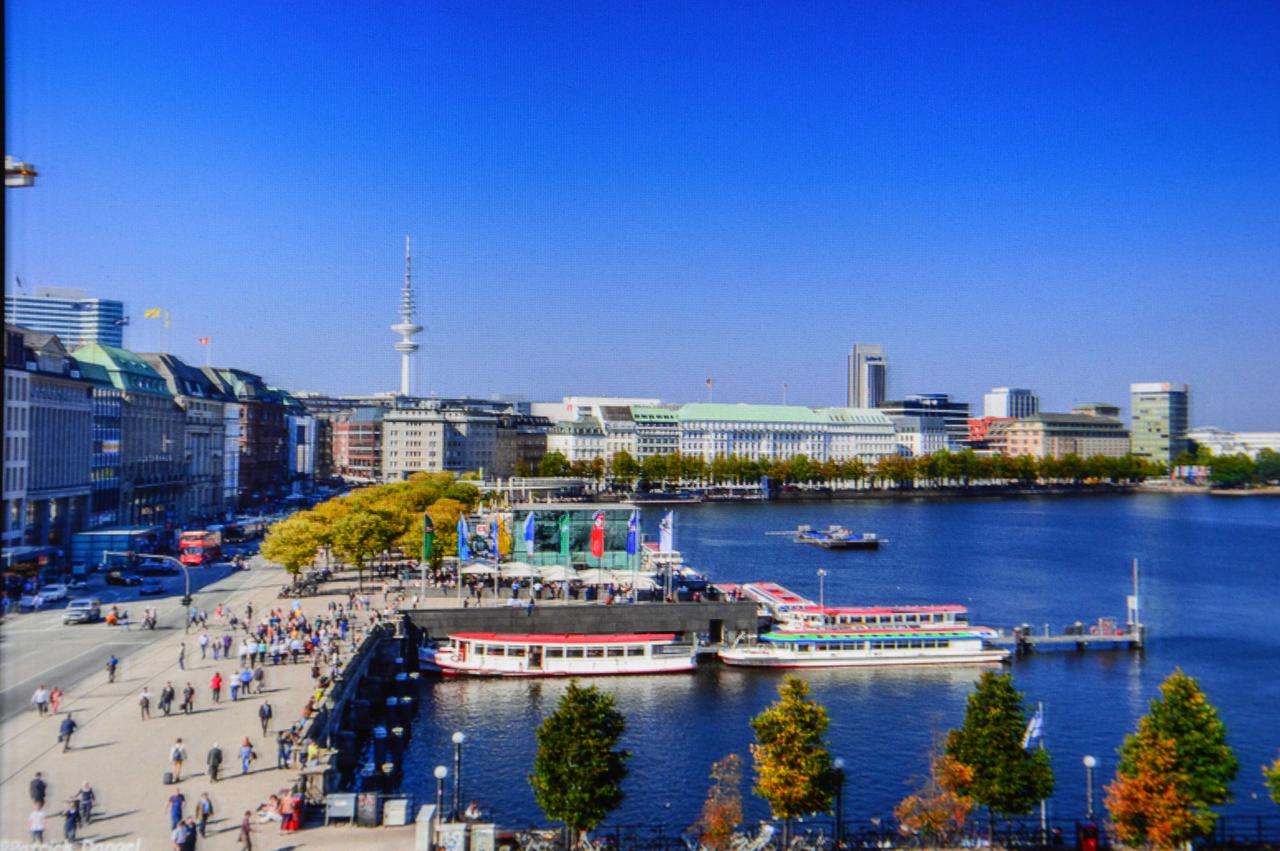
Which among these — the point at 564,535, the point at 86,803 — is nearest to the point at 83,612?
the point at 564,535

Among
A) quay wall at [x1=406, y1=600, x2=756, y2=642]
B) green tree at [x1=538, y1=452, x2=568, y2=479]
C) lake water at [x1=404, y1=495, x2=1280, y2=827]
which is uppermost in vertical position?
green tree at [x1=538, y1=452, x2=568, y2=479]

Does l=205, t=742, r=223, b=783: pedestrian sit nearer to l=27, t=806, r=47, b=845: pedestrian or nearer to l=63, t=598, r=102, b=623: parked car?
l=27, t=806, r=47, b=845: pedestrian

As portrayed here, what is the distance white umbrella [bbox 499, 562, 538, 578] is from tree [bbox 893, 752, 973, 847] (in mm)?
24159

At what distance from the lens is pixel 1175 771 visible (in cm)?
1673

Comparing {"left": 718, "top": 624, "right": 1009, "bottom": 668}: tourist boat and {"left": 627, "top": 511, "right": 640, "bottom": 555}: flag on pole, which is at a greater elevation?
{"left": 627, "top": 511, "right": 640, "bottom": 555}: flag on pole

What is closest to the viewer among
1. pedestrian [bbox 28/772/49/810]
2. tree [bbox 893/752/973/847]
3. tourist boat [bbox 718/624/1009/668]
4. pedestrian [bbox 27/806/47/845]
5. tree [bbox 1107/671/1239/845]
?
pedestrian [bbox 27/806/47/845]

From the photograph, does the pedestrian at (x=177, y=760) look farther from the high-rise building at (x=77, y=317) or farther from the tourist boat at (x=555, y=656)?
the high-rise building at (x=77, y=317)

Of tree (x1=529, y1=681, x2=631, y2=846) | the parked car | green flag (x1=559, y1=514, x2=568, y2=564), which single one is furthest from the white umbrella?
tree (x1=529, y1=681, x2=631, y2=846)

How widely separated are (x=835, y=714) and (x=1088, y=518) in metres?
77.0

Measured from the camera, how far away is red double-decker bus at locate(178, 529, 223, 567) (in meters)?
47.3

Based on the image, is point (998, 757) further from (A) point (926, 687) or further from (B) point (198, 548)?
(B) point (198, 548)

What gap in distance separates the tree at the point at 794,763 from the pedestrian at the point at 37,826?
10135 millimetres

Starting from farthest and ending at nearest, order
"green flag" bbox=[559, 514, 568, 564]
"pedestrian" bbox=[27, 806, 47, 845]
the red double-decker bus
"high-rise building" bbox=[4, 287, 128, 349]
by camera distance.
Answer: "high-rise building" bbox=[4, 287, 128, 349]
the red double-decker bus
"green flag" bbox=[559, 514, 568, 564]
"pedestrian" bbox=[27, 806, 47, 845]

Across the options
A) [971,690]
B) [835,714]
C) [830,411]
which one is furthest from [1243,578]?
[830,411]
